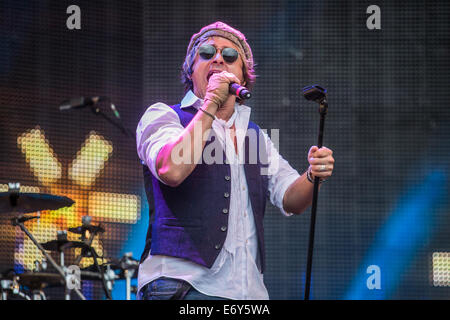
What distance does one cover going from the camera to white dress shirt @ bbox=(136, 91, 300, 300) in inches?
78.3

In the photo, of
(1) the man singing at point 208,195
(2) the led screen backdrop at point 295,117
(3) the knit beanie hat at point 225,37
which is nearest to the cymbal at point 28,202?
(2) the led screen backdrop at point 295,117

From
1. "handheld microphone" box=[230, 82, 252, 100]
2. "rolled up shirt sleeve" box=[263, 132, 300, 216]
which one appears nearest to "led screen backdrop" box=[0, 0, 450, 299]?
"rolled up shirt sleeve" box=[263, 132, 300, 216]

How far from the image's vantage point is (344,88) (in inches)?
226

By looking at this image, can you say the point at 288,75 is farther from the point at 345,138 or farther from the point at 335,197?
the point at 335,197

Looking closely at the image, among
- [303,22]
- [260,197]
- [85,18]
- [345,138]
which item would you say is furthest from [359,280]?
[260,197]

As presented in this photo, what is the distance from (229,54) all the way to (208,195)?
0.56 metres

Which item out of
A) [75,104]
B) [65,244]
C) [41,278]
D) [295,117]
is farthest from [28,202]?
[295,117]

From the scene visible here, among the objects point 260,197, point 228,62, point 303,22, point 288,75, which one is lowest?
point 260,197

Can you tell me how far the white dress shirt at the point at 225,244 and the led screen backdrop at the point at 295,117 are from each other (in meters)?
3.40

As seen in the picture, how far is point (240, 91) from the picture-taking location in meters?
2.09

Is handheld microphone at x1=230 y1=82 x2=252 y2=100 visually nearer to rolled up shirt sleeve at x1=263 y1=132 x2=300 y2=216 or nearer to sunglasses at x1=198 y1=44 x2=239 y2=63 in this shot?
sunglasses at x1=198 y1=44 x2=239 y2=63

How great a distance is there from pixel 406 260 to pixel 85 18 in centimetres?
338

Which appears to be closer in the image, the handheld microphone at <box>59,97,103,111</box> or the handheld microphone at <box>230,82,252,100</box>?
the handheld microphone at <box>230,82,252,100</box>

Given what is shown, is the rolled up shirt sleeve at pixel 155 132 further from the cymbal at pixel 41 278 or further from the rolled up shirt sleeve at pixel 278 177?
the cymbal at pixel 41 278
